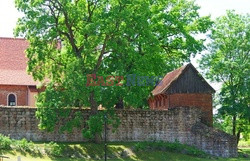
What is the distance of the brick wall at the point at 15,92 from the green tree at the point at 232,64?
17587 mm

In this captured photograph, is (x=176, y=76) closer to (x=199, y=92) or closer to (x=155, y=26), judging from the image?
(x=199, y=92)

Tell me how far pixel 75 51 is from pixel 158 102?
10.2 metres

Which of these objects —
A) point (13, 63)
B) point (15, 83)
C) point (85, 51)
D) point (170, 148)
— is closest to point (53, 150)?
point (85, 51)

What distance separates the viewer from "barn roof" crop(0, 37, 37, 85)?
39.8m

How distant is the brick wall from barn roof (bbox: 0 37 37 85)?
Result: 521 millimetres

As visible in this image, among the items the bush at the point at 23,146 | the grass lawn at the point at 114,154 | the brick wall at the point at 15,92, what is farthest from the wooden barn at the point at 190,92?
the brick wall at the point at 15,92

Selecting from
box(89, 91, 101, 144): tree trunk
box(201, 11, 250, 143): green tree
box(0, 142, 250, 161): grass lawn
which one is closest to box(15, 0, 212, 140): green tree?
box(89, 91, 101, 144): tree trunk

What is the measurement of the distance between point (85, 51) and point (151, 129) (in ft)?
26.8

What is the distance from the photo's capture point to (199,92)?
33250 millimetres

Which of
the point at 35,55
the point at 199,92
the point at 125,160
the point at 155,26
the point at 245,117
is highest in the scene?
the point at 155,26

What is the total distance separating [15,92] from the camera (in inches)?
1570

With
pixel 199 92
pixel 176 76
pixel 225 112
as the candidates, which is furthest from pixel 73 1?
pixel 225 112

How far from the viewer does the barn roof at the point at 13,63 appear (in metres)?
39.8

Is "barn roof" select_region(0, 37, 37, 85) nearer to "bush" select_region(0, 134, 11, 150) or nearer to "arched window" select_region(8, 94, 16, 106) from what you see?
"arched window" select_region(8, 94, 16, 106)
